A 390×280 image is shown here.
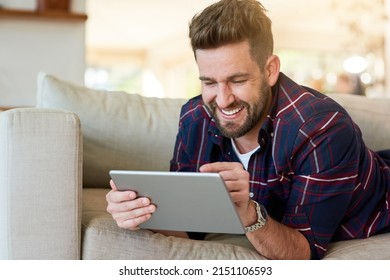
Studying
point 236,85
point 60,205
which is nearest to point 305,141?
point 236,85

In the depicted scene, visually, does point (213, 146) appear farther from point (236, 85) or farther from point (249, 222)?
point (249, 222)

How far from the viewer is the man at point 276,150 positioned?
51.6 inches

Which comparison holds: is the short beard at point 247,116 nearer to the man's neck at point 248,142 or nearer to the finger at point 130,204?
the man's neck at point 248,142

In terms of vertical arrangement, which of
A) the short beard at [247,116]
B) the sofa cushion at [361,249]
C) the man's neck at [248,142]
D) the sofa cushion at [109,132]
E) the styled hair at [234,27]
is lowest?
the sofa cushion at [361,249]

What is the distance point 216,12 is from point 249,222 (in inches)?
18.4

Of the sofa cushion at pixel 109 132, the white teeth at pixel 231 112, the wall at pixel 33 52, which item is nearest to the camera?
the white teeth at pixel 231 112

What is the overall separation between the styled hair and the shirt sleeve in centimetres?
20

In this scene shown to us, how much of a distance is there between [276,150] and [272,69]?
0.66 feet

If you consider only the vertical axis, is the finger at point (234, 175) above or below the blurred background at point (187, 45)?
above

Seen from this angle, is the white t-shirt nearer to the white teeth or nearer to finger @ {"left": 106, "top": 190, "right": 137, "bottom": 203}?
the white teeth

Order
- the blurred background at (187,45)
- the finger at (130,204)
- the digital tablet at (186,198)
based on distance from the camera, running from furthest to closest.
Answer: the blurred background at (187,45) < the finger at (130,204) < the digital tablet at (186,198)

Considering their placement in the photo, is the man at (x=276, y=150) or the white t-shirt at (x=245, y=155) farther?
the white t-shirt at (x=245, y=155)

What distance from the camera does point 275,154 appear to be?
4.60ft

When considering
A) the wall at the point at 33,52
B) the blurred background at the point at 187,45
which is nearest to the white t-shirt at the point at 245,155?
the wall at the point at 33,52
